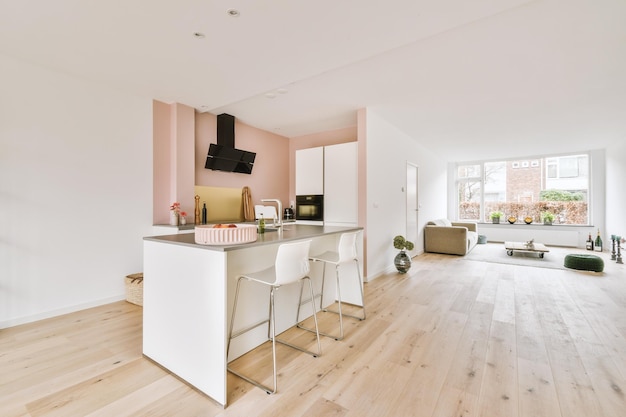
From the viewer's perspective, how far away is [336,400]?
5.58 feet

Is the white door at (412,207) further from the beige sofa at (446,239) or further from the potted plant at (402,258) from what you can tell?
the potted plant at (402,258)

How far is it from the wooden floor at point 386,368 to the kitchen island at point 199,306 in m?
0.11

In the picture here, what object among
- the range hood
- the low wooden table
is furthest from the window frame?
the range hood

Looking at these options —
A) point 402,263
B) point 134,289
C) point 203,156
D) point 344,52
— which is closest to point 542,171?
point 402,263

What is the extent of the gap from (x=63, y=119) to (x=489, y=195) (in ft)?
34.2

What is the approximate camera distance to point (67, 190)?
3.07 m

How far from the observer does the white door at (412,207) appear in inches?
237

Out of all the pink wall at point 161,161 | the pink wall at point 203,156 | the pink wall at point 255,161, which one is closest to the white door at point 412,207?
the pink wall at point 203,156

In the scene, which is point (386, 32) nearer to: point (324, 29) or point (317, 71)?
point (324, 29)

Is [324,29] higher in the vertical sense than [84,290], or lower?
higher

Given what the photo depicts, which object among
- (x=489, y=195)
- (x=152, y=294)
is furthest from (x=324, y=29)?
(x=489, y=195)

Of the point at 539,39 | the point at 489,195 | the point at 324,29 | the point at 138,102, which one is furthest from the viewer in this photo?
the point at 489,195

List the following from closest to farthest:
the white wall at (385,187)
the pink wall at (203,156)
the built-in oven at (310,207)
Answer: the pink wall at (203,156)
the white wall at (385,187)
the built-in oven at (310,207)

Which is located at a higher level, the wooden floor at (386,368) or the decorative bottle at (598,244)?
the decorative bottle at (598,244)
